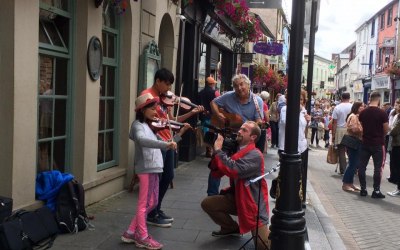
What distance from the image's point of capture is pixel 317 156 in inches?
621

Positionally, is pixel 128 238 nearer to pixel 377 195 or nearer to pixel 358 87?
pixel 377 195

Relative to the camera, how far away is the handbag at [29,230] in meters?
4.11

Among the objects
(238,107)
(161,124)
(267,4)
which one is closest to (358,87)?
(267,4)

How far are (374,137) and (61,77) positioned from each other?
554cm

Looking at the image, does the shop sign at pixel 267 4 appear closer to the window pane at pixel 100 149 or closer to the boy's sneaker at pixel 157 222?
the window pane at pixel 100 149

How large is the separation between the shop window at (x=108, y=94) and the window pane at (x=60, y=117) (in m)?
1.00

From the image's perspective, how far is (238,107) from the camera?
20.0 ft

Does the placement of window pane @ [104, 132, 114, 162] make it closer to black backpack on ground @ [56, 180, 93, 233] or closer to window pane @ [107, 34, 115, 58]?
window pane @ [107, 34, 115, 58]

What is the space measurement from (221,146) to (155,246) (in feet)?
3.85

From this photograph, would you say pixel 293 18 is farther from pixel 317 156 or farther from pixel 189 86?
pixel 317 156

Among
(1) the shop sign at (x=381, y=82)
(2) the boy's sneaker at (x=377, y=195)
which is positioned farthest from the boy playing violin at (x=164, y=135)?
(1) the shop sign at (x=381, y=82)

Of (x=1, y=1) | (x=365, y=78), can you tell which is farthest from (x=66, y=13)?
(x=365, y=78)

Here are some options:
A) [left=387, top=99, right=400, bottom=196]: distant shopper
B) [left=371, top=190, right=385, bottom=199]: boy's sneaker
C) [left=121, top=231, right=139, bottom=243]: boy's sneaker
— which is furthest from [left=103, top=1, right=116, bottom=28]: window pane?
[left=387, top=99, right=400, bottom=196]: distant shopper

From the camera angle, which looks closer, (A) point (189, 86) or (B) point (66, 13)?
(B) point (66, 13)
